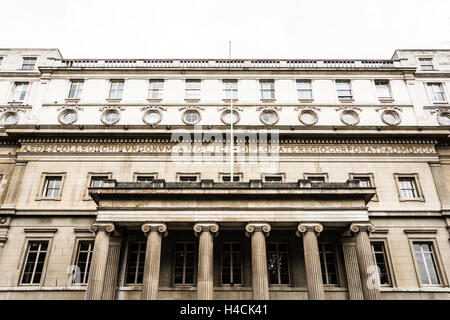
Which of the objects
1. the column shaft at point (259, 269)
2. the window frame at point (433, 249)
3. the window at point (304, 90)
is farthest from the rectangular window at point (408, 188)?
the column shaft at point (259, 269)

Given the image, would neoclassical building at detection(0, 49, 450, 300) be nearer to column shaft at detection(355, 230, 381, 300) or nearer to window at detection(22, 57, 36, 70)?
column shaft at detection(355, 230, 381, 300)

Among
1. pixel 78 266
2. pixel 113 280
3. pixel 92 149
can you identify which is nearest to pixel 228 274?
pixel 113 280

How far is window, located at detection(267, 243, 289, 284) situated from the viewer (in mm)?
20562

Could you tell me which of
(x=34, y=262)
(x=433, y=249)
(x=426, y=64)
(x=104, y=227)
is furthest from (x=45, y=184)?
(x=426, y=64)

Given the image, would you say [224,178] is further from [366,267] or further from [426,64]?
[426,64]

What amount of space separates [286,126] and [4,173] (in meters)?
20.1

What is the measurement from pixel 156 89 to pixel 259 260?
54.1 feet

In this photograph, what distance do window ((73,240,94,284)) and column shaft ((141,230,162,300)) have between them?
18.6ft

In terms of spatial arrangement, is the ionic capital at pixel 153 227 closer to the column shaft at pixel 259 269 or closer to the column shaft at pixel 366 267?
the column shaft at pixel 259 269

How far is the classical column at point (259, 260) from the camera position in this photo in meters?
17.0

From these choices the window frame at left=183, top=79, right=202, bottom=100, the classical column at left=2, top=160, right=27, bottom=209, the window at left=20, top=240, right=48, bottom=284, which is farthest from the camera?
the window frame at left=183, top=79, right=202, bottom=100

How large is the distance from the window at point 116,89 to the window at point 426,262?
2351 cm

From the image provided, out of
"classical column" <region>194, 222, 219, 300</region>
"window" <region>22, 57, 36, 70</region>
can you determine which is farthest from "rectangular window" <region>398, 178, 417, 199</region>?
"window" <region>22, 57, 36, 70</region>

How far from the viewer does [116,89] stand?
27969 mm
